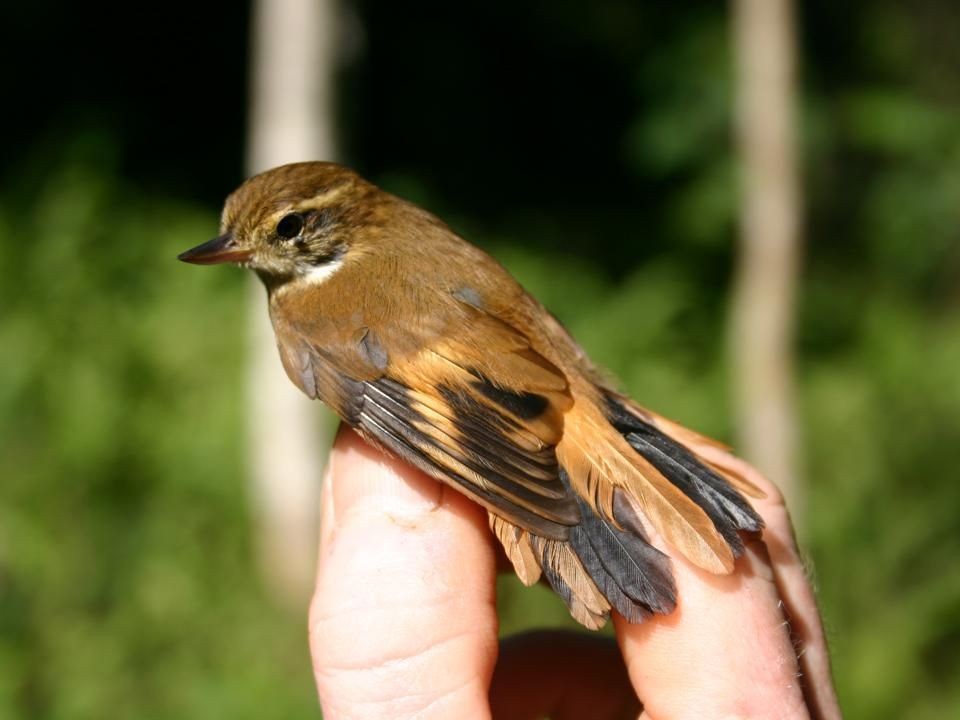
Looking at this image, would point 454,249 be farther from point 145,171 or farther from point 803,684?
point 145,171

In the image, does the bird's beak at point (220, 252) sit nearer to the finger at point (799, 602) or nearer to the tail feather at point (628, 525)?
the tail feather at point (628, 525)

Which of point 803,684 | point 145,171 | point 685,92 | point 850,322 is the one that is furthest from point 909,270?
point 803,684

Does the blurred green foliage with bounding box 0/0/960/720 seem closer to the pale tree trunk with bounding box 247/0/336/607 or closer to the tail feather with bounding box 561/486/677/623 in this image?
the pale tree trunk with bounding box 247/0/336/607

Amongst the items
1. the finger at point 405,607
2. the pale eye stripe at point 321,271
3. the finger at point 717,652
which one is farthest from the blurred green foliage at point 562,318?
the finger at point 717,652

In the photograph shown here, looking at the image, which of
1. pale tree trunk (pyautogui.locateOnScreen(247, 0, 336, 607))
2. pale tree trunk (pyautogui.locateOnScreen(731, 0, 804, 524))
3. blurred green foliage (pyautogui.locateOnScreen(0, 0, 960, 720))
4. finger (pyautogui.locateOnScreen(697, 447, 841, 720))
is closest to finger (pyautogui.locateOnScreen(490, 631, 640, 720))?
finger (pyautogui.locateOnScreen(697, 447, 841, 720))

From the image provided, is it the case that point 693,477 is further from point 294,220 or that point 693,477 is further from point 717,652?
point 294,220

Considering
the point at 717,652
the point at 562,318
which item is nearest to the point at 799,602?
the point at 717,652
